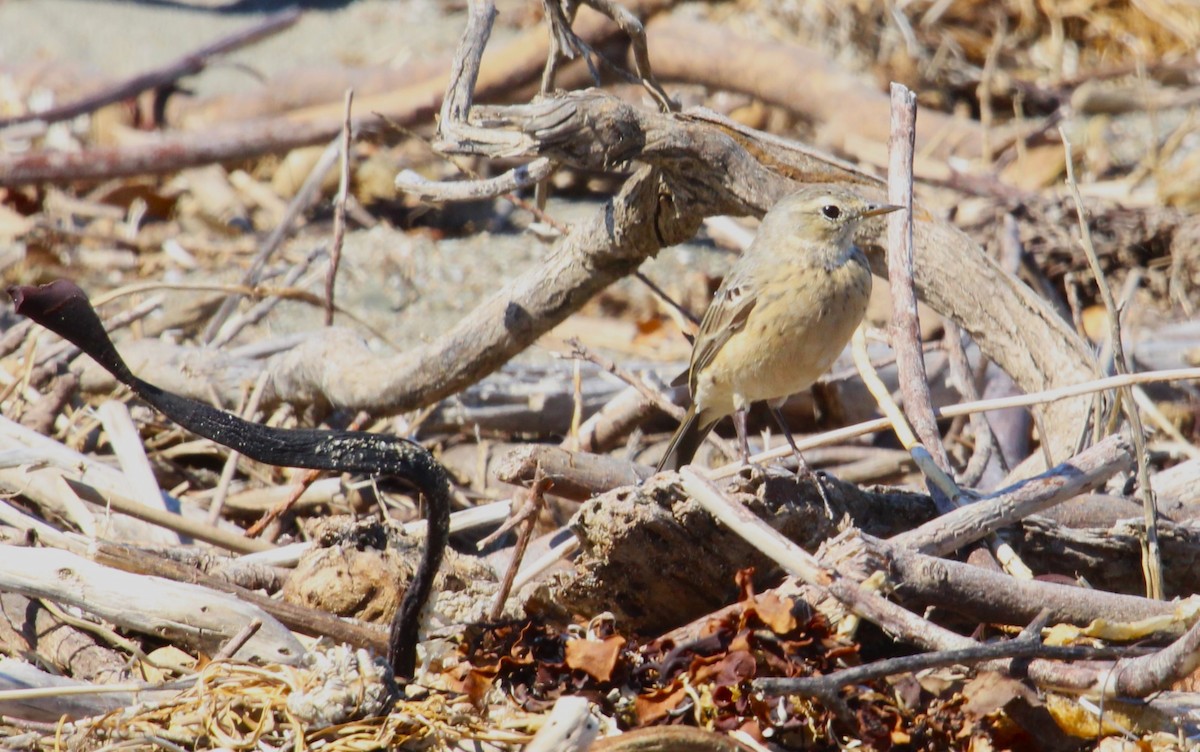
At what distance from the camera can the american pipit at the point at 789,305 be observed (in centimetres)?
429

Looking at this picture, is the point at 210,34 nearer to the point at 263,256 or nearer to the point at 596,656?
the point at 263,256

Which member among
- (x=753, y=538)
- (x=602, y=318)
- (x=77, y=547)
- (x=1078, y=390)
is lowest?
(x=602, y=318)

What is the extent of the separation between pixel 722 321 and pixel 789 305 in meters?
0.35

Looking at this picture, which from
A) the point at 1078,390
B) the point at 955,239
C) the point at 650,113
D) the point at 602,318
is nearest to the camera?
the point at 1078,390

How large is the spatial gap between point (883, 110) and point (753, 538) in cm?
541

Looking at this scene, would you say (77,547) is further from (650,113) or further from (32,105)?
(32,105)

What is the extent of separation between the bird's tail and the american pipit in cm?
4

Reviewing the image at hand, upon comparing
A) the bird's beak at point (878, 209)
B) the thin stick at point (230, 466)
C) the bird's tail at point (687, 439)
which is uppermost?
the bird's beak at point (878, 209)

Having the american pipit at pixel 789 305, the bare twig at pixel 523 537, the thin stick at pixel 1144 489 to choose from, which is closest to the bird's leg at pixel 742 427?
the american pipit at pixel 789 305

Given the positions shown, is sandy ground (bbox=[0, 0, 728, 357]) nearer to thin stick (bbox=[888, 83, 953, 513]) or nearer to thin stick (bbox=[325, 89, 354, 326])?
thin stick (bbox=[325, 89, 354, 326])

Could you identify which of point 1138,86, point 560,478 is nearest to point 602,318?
point 560,478

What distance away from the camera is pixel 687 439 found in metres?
4.84

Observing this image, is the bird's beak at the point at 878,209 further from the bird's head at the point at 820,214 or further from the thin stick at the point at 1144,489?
the thin stick at the point at 1144,489

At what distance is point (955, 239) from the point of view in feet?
14.4
